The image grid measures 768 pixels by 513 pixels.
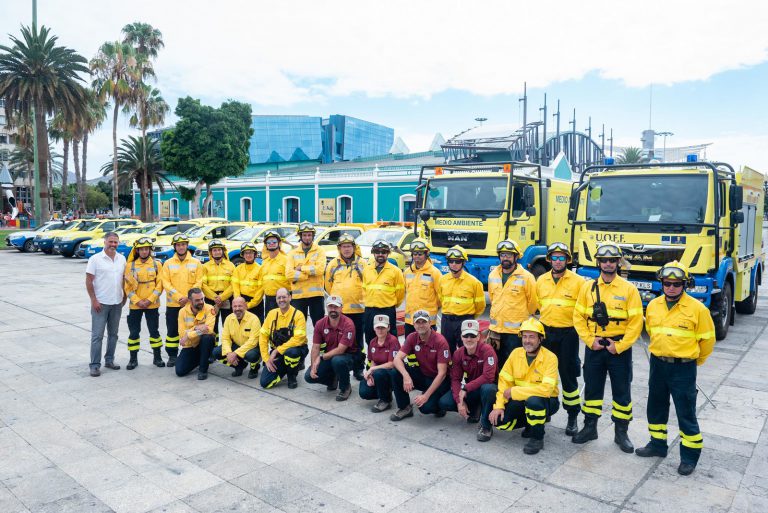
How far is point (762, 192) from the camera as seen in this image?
1240 cm

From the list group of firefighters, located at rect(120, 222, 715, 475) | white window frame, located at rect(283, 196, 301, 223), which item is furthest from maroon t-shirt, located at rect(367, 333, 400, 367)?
white window frame, located at rect(283, 196, 301, 223)

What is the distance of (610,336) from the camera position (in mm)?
5375

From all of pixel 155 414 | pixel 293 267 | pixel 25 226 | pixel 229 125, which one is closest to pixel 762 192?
pixel 293 267

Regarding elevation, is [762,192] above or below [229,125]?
below

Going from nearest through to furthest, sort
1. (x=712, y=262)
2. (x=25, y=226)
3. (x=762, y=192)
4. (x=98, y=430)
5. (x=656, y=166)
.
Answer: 1. (x=98, y=430)
2. (x=712, y=262)
3. (x=656, y=166)
4. (x=762, y=192)
5. (x=25, y=226)

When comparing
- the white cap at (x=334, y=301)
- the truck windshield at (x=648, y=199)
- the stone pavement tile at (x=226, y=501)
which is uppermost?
the truck windshield at (x=648, y=199)

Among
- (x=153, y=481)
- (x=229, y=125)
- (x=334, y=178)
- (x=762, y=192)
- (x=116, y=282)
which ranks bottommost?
(x=153, y=481)

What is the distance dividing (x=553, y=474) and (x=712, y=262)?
568cm

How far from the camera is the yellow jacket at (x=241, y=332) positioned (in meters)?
7.46

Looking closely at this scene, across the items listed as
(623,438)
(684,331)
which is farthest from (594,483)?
(684,331)

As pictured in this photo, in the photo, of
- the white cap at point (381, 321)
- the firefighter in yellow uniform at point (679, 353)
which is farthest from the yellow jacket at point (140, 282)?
the firefighter in yellow uniform at point (679, 353)

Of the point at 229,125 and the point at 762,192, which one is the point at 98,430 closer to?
the point at 762,192

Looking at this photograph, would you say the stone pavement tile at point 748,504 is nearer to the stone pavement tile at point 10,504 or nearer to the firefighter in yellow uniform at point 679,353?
the firefighter in yellow uniform at point 679,353

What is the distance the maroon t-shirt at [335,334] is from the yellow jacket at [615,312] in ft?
8.34
